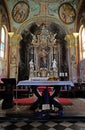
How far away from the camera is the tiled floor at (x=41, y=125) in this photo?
3528 mm

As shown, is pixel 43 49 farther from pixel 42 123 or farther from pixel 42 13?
pixel 42 123

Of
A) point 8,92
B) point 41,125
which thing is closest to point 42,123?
point 41,125

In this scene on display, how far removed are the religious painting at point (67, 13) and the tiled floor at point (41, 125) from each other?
1157 centimetres

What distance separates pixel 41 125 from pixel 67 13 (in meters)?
12.1

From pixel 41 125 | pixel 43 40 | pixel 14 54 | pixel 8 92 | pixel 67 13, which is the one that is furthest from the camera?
pixel 43 40

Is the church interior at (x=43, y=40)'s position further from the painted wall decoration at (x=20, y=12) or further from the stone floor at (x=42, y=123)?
the stone floor at (x=42, y=123)

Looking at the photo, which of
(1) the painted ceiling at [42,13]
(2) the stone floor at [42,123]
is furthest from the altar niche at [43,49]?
(2) the stone floor at [42,123]

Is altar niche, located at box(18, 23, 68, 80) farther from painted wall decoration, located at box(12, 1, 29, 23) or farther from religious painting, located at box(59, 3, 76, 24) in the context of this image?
painted wall decoration, located at box(12, 1, 29, 23)

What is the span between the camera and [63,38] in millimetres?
14664

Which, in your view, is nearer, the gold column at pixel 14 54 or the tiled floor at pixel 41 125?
the tiled floor at pixel 41 125

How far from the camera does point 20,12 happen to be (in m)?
14.3

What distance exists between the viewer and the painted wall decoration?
46.2 ft

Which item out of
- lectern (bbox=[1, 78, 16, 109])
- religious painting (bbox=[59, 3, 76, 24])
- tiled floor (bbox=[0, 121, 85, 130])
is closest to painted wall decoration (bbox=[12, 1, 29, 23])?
religious painting (bbox=[59, 3, 76, 24])

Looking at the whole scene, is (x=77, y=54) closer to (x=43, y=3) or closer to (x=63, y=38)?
(x=63, y=38)
